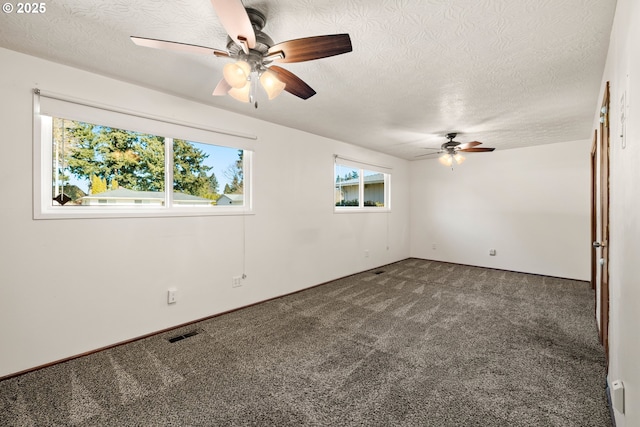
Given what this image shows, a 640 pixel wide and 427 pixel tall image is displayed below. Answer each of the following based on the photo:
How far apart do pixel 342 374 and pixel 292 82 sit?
84.6 inches

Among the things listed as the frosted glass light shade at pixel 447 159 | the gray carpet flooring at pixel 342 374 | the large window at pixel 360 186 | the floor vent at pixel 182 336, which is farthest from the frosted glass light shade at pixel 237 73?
the frosted glass light shade at pixel 447 159

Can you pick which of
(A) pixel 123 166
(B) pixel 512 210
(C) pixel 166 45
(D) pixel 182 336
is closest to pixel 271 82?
(C) pixel 166 45

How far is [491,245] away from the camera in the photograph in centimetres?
543

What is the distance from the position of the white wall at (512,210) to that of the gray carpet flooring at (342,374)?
5.76 ft

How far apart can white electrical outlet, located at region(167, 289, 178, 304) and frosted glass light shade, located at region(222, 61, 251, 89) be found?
219 centimetres

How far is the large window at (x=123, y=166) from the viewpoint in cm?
225

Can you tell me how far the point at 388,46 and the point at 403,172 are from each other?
4646mm

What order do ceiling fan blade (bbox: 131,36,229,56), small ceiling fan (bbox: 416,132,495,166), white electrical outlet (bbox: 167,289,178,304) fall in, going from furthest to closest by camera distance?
small ceiling fan (bbox: 416,132,495,166) < white electrical outlet (bbox: 167,289,178,304) < ceiling fan blade (bbox: 131,36,229,56)

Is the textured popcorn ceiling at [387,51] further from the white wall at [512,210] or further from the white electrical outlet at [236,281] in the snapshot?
the white electrical outlet at [236,281]

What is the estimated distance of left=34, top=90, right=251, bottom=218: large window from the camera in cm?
225

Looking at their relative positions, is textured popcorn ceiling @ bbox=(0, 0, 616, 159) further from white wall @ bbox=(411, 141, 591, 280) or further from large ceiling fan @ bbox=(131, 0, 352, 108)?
white wall @ bbox=(411, 141, 591, 280)

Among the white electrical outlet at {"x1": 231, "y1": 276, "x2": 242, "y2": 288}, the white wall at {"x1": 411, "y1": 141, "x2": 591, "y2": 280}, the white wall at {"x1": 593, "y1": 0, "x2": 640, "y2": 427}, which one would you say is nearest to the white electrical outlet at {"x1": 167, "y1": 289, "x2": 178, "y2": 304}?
the white electrical outlet at {"x1": 231, "y1": 276, "x2": 242, "y2": 288}

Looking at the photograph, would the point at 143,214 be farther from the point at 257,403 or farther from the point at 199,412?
the point at 257,403

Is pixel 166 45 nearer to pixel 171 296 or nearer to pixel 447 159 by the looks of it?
pixel 171 296
